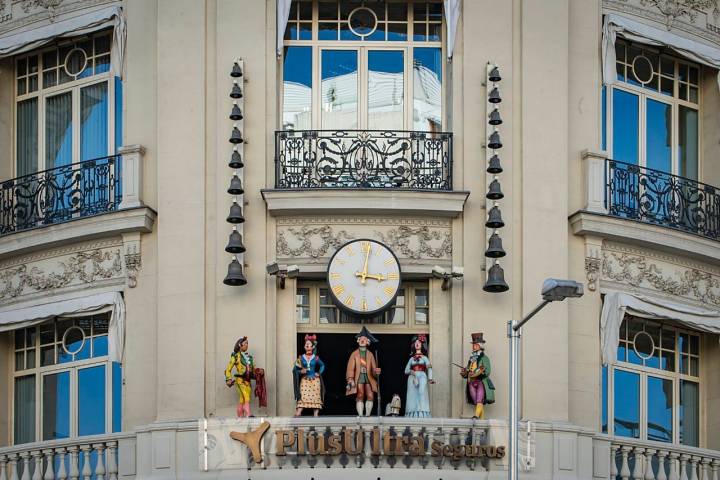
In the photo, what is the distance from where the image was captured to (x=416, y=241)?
34031 millimetres

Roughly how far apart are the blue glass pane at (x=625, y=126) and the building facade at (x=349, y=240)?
0.05m

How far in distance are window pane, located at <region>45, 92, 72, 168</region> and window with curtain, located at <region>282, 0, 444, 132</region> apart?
4090mm

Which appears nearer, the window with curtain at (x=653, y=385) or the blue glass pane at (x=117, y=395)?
the blue glass pane at (x=117, y=395)

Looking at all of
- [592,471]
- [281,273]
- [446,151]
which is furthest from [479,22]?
[592,471]

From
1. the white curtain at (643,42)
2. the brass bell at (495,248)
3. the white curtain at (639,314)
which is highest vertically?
the white curtain at (643,42)

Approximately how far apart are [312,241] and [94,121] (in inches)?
194

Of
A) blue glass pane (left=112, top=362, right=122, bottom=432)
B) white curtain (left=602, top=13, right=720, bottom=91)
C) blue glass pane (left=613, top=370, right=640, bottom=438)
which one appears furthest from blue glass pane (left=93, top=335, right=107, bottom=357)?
white curtain (left=602, top=13, right=720, bottom=91)

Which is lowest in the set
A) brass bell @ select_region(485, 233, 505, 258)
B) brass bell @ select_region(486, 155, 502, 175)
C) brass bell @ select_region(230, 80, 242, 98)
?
brass bell @ select_region(485, 233, 505, 258)

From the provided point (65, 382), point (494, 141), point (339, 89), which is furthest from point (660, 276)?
point (65, 382)

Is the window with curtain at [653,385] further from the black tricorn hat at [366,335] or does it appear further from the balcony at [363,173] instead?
the black tricorn hat at [366,335]

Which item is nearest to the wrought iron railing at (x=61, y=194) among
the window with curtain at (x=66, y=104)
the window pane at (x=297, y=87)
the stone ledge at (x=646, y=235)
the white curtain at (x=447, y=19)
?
the window with curtain at (x=66, y=104)

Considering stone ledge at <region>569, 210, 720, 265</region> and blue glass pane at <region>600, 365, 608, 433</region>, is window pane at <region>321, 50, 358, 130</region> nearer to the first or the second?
stone ledge at <region>569, 210, 720, 265</region>

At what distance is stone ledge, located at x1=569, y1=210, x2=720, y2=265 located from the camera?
3441 cm

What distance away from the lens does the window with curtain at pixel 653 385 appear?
3534cm
